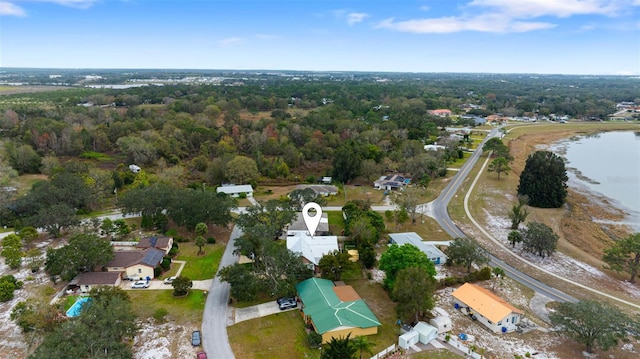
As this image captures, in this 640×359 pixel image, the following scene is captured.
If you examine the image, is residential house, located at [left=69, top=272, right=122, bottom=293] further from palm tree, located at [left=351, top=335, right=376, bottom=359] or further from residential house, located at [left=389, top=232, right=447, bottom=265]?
residential house, located at [left=389, top=232, right=447, bottom=265]

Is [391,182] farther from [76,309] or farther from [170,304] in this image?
[76,309]

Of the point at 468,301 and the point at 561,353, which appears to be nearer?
the point at 561,353

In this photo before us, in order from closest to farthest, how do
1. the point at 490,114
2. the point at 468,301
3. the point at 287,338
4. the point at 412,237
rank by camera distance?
the point at 287,338, the point at 468,301, the point at 412,237, the point at 490,114

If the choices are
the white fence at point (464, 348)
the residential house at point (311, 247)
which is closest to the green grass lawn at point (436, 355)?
the white fence at point (464, 348)

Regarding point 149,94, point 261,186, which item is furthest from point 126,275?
point 149,94

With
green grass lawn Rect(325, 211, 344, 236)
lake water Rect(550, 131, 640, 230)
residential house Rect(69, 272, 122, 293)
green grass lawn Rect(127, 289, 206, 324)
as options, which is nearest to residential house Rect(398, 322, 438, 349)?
green grass lawn Rect(127, 289, 206, 324)

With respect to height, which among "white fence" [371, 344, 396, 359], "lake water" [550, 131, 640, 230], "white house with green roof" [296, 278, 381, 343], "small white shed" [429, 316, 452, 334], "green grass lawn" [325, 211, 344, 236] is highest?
"white house with green roof" [296, 278, 381, 343]

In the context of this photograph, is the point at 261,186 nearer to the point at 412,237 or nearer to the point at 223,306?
the point at 412,237

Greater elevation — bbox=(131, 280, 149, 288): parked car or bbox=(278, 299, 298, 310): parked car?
bbox=(278, 299, 298, 310): parked car
